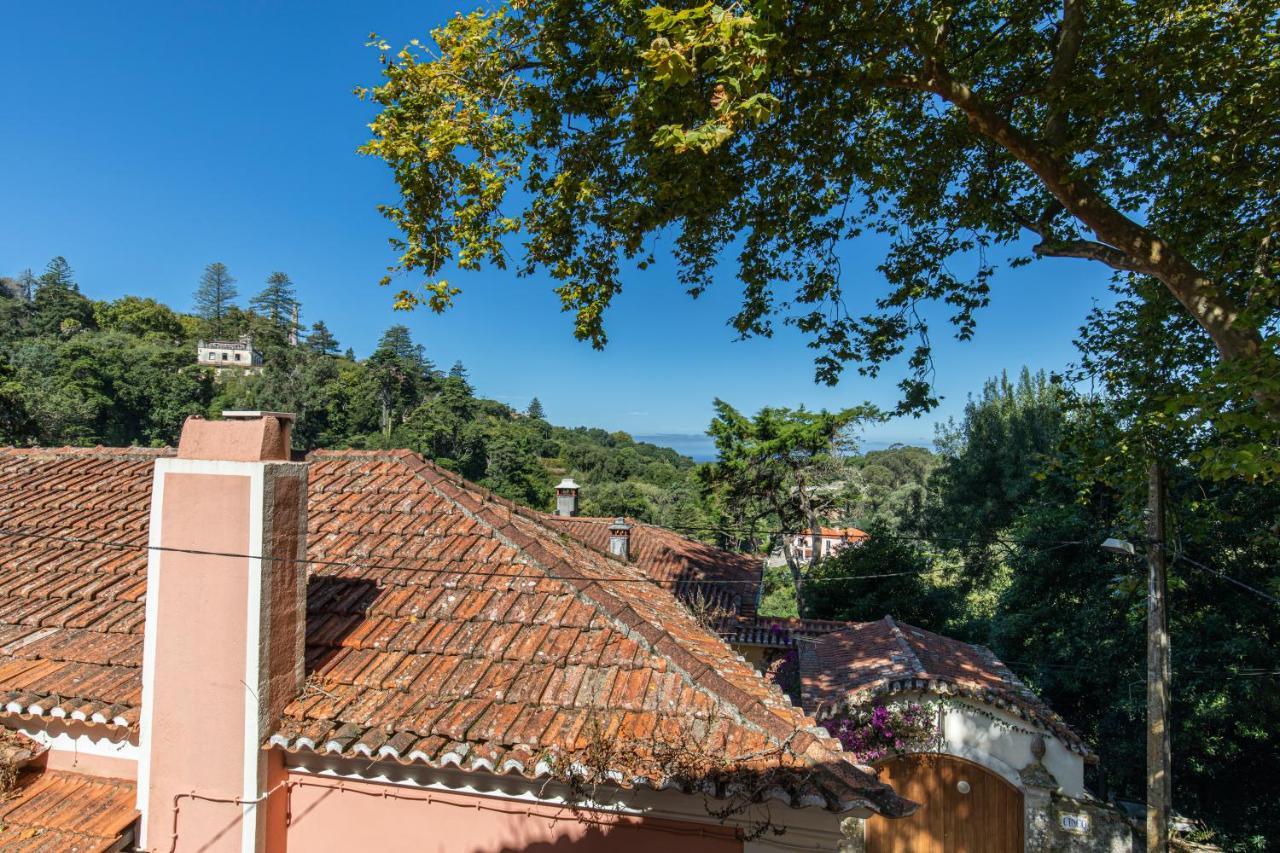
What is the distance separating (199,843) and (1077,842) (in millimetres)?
10895

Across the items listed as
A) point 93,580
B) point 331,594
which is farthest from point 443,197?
point 93,580

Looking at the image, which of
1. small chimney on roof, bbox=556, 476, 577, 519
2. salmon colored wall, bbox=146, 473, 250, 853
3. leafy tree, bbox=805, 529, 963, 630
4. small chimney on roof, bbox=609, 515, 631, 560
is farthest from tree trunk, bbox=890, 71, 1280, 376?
small chimney on roof, bbox=556, 476, 577, 519

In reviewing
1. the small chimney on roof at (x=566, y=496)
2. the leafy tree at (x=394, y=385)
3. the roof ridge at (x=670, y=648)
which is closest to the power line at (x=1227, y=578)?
the roof ridge at (x=670, y=648)

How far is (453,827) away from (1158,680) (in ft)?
32.9

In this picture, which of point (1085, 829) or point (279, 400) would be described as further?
point (279, 400)

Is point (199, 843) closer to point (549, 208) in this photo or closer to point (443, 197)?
point (443, 197)

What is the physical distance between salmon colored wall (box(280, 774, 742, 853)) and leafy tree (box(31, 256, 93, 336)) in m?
100

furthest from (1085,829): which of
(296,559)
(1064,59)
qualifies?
(296,559)

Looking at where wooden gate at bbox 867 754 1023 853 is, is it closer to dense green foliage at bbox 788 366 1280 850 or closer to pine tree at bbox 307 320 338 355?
dense green foliage at bbox 788 366 1280 850

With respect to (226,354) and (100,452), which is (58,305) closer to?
(226,354)

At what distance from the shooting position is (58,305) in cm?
7638

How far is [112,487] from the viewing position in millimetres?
6559

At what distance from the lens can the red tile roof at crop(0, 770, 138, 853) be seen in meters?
3.51

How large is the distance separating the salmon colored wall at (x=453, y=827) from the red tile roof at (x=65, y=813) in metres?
1.08
